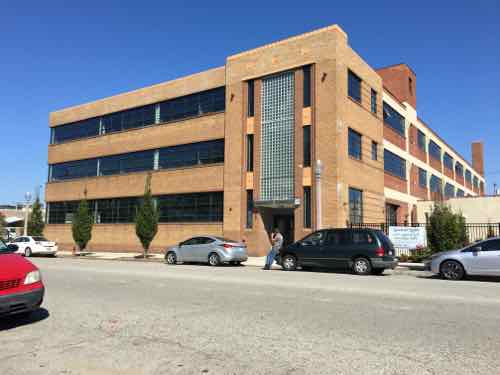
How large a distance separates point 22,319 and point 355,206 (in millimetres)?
22166

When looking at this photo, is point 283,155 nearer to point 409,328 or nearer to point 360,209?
point 360,209

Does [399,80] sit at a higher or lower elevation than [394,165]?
higher

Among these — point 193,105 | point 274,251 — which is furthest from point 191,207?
point 274,251

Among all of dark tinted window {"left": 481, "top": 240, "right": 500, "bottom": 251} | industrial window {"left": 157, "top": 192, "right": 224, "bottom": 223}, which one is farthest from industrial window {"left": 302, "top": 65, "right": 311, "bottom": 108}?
dark tinted window {"left": 481, "top": 240, "right": 500, "bottom": 251}

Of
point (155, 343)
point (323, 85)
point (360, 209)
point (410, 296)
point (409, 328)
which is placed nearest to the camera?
point (155, 343)

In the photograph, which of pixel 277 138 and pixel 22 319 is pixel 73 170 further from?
pixel 22 319

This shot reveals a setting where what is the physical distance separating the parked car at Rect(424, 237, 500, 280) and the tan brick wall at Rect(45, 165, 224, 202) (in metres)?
16.9

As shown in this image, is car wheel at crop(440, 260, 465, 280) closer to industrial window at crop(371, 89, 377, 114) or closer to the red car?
the red car

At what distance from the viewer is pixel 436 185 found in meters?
48.7

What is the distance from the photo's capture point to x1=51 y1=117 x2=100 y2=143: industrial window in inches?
1553

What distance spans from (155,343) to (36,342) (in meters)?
1.70

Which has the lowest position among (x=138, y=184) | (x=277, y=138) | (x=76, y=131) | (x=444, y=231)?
(x=444, y=231)

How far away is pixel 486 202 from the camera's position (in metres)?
36.2

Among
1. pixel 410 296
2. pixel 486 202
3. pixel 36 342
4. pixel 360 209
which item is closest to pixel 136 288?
pixel 36 342
